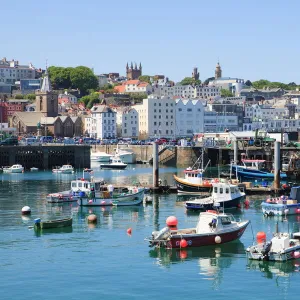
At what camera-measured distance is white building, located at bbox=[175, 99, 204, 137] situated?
177 m

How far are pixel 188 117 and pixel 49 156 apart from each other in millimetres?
64747

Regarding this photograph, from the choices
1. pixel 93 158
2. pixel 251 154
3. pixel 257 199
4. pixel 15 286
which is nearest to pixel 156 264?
pixel 15 286

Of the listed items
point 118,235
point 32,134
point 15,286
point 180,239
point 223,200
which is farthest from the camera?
point 32,134

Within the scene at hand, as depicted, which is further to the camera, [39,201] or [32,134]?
[32,134]

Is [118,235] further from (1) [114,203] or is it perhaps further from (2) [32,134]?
(2) [32,134]

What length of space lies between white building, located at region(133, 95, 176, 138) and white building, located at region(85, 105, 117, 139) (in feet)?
21.3

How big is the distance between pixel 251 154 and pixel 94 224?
57545 mm

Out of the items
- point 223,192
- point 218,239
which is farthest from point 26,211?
point 218,239

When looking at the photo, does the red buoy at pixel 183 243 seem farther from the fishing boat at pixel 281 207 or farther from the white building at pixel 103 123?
the white building at pixel 103 123

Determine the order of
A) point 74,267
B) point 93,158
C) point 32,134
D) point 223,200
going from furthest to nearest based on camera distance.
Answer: point 32,134 → point 93,158 → point 223,200 → point 74,267

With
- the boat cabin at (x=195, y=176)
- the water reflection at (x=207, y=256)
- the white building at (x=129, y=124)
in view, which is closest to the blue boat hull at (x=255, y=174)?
the boat cabin at (x=195, y=176)

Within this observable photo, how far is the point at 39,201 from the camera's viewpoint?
69875 mm

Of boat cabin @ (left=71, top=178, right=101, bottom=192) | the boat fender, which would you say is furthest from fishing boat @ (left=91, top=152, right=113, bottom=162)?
the boat fender

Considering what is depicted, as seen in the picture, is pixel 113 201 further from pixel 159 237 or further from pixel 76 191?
pixel 159 237
